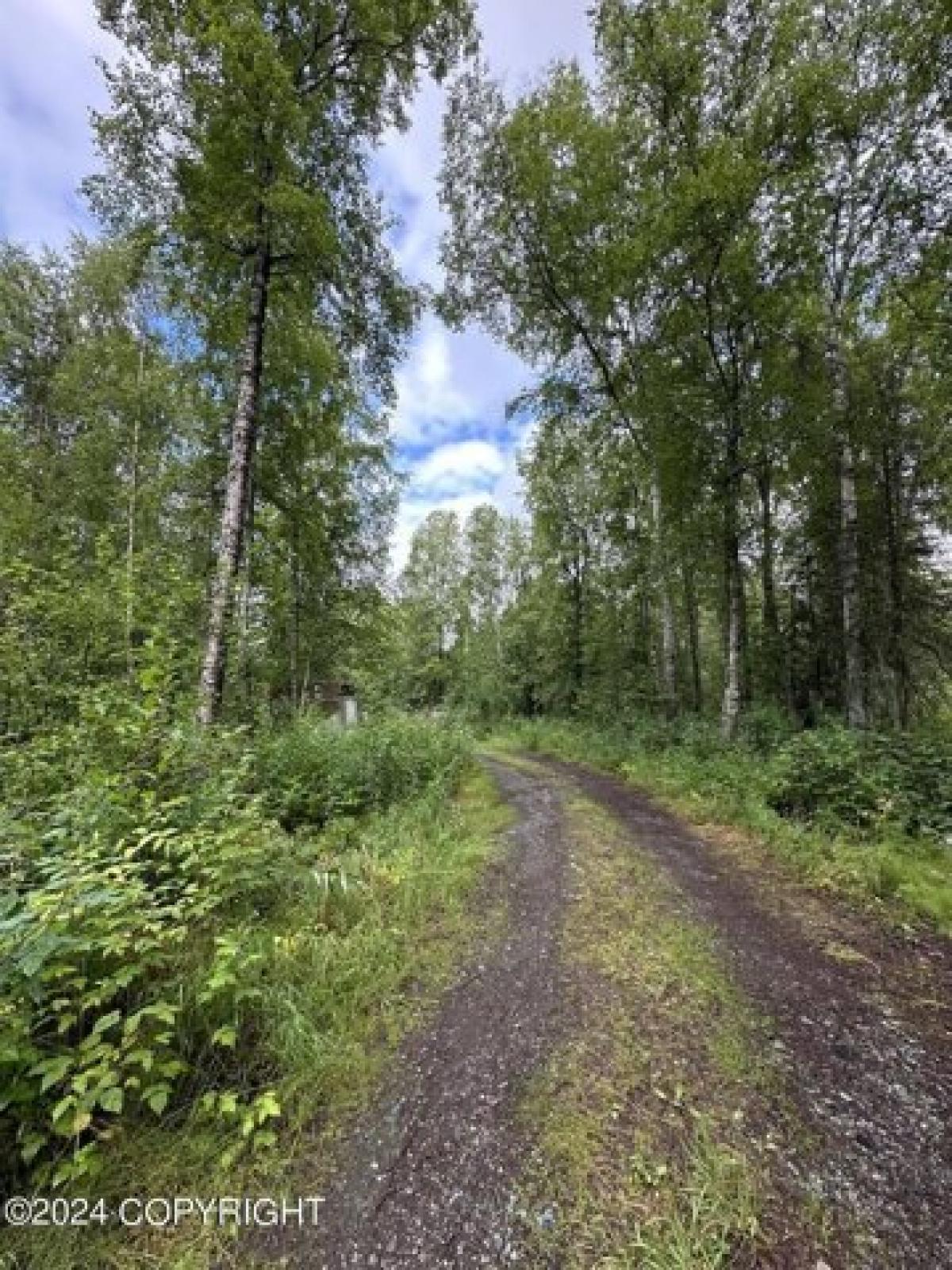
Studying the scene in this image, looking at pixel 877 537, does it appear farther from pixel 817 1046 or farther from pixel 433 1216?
pixel 433 1216

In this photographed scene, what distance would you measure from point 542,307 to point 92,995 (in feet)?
43.0

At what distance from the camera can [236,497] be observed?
653 centimetres

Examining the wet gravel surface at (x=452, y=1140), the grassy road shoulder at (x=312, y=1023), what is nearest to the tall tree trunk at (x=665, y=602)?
the grassy road shoulder at (x=312, y=1023)

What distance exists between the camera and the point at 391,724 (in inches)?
309

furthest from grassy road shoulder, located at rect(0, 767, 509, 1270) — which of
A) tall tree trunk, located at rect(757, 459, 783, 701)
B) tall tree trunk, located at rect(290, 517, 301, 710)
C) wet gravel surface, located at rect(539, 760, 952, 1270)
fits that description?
tall tree trunk, located at rect(757, 459, 783, 701)

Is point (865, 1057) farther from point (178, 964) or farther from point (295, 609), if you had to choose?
point (295, 609)

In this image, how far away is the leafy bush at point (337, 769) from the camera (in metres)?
5.46

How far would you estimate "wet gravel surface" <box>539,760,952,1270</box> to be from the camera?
1.73m

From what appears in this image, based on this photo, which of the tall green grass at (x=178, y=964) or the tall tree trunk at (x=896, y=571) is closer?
the tall green grass at (x=178, y=964)

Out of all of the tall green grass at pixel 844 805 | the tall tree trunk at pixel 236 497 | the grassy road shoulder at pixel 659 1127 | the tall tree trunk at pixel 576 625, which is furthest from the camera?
the tall tree trunk at pixel 576 625

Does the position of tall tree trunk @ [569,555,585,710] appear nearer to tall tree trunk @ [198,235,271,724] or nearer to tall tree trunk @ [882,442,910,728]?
tall tree trunk @ [882,442,910,728]

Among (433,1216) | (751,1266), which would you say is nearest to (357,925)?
(433,1216)

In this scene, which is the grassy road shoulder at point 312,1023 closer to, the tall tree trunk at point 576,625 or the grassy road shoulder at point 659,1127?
the grassy road shoulder at point 659,1127

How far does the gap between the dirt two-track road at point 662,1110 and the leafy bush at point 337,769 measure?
2.65 metres
